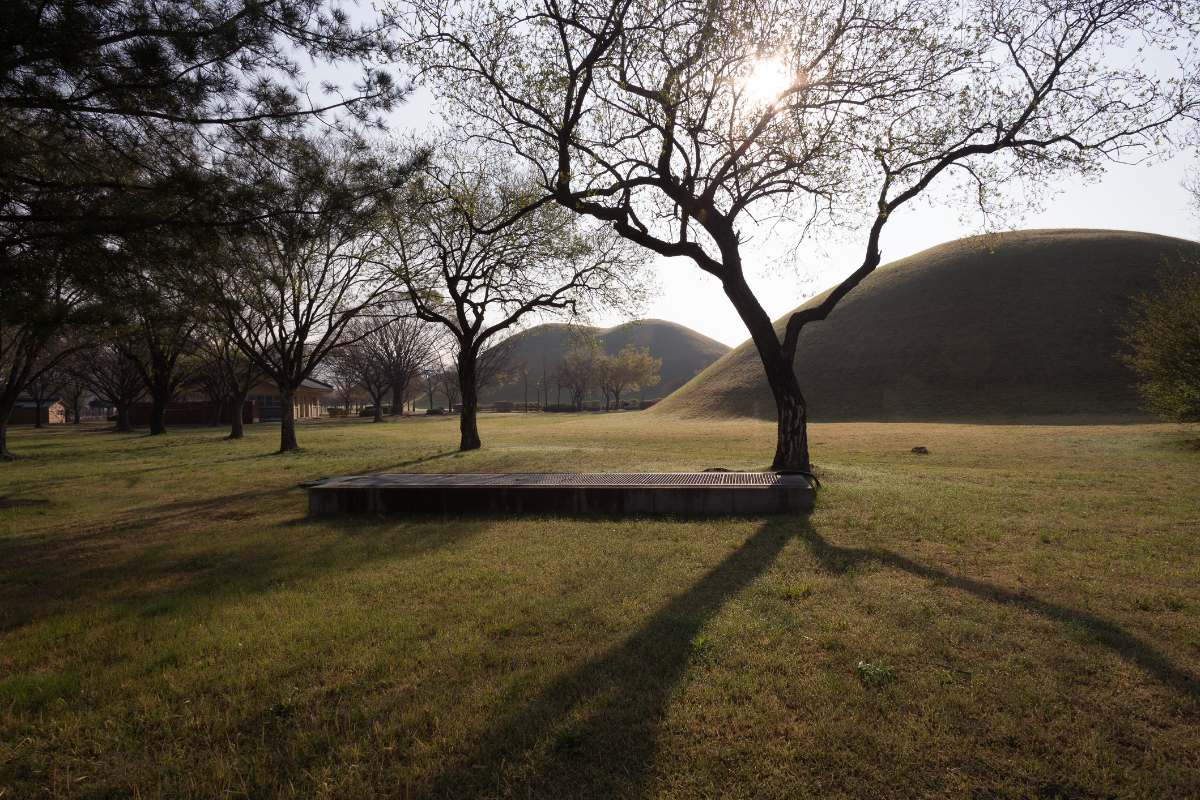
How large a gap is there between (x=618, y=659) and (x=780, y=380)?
910cm

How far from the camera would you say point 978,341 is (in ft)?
163

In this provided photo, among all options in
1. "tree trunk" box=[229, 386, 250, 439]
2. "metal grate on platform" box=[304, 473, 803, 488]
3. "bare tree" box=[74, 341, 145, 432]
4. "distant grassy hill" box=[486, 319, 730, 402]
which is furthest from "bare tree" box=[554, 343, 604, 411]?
"metal grate on platform" box=[304, 473, 803, 488]

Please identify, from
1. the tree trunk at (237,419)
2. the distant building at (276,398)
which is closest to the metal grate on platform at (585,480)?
the tree trunk at (237,419)

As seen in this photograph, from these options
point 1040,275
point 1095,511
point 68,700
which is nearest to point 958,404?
point 1040,275

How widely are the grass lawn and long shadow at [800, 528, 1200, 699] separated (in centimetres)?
3

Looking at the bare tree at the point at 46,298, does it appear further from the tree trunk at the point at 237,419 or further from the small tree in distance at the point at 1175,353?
the tree trunk at the point at 237,419

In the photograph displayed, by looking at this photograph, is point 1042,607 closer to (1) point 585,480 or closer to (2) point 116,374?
(1) point 585,480

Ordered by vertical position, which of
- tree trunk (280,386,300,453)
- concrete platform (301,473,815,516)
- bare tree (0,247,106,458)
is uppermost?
bare tree (0,247,106,458)

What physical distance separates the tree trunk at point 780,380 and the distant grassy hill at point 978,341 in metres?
36.1

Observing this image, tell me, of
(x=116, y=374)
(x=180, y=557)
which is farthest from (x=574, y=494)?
(x=116, y=374)

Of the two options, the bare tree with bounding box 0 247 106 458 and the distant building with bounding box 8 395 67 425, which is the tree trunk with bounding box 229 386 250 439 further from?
the distant building with bounding box 8 395 67 425

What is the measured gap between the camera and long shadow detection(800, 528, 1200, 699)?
351 centimetres

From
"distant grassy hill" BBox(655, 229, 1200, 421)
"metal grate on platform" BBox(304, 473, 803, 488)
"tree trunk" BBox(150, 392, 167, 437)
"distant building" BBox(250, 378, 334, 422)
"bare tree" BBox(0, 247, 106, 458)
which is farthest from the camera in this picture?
"distant building" BBox(250, 378, 334, 422)

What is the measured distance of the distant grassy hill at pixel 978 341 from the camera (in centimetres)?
4347
